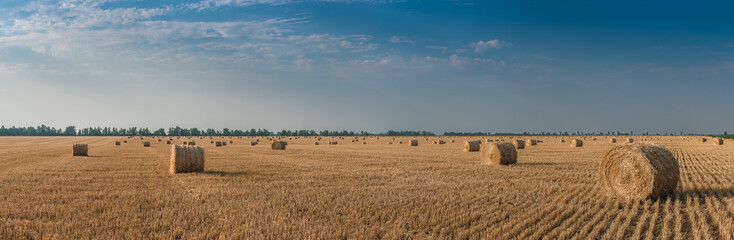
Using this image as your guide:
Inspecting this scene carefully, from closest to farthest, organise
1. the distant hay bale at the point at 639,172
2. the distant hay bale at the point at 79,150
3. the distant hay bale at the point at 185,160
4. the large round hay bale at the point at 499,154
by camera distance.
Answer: the distant hay bale at the point at 639,172, the distant hay bale at the point at 185,160, the large round hay bale at the point at 499,154, the distant hay bale at the point at 79,150

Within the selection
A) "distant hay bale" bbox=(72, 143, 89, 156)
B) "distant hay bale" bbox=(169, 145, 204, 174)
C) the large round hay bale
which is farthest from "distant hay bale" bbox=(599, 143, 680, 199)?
"distant hay bale" bbox=(72, 143, 89, 156)

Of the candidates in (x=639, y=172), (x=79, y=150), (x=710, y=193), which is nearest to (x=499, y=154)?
(x=639, y=172)

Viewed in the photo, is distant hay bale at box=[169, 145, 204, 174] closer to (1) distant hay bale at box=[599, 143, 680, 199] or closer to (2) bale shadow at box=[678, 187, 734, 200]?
(1) distant hay bale at box=[599, 143, 680, 199]

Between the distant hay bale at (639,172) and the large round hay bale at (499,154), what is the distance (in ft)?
24.5

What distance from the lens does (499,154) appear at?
1878cm

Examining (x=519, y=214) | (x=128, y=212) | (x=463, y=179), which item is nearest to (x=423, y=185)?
(x=463, y=179)

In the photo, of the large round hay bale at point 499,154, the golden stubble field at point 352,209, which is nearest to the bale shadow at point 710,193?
the golden stubble field at point 352,209

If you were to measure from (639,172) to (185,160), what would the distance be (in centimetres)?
1339

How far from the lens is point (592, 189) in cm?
1126

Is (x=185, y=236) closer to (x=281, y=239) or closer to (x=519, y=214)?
(x=281, y=239)

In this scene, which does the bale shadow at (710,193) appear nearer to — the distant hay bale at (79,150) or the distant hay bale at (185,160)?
the distant hay bale at (185,160)

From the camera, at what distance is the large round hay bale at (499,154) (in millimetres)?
18812

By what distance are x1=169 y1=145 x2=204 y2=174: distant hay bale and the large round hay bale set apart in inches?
459

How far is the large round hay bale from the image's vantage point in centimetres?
1881
